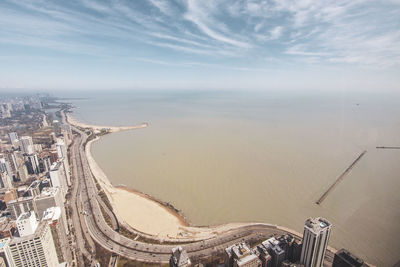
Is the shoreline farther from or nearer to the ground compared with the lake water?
nearer to the ground

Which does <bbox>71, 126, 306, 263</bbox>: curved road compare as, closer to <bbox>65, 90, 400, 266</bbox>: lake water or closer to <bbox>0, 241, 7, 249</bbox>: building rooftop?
<bbox>65, 90, 400, 266</bbox>: lake water

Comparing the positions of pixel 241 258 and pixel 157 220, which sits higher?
pixel 241 258

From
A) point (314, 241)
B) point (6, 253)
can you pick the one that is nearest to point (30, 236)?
point (6, 253)

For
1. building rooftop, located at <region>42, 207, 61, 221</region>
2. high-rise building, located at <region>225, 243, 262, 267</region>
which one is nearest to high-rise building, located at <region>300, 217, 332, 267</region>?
high-rise building, located at <region>225, 243, 262, 267</region>

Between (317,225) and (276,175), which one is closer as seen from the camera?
(317,225)

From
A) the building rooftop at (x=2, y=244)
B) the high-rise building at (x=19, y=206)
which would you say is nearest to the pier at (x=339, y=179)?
the building rooftop at (x=2, y=244)

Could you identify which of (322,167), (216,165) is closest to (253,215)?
(216,165)

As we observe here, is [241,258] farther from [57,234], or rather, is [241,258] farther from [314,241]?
[57,234]

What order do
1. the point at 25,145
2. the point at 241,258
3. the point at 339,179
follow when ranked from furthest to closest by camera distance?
the point at 25,145
the point at 339,179
the point at 241,258
